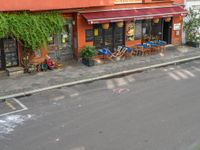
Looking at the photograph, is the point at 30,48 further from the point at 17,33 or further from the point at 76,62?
the point at 76,62

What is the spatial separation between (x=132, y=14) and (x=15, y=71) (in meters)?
7.85

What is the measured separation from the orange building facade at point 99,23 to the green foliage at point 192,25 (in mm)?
799

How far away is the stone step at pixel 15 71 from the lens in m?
17.6

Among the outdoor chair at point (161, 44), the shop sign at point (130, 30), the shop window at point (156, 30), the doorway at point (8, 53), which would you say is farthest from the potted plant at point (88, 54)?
the shop window at point (156, 30)

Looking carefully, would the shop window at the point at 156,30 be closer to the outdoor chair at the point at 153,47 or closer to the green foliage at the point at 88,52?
the outdoor chair at the point at 153,47

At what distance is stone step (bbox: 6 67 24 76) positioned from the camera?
57.8 feet

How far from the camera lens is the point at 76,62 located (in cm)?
2023

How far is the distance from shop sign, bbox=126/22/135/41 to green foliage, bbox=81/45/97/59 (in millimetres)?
3387

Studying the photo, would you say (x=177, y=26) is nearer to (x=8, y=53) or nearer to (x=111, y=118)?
(x=8, y=53)

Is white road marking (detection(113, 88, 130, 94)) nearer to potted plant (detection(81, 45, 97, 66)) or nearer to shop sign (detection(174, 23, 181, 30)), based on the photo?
potted plant (detection(81, 45, 97, 66))

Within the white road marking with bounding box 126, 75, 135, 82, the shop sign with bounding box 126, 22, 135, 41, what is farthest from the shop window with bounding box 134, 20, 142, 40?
the white road marking with bounding box 126, 75, 135, 82

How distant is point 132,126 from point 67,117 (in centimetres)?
246

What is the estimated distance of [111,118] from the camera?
12.5 m

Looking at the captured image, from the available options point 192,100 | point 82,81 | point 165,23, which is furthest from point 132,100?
point 165,23
